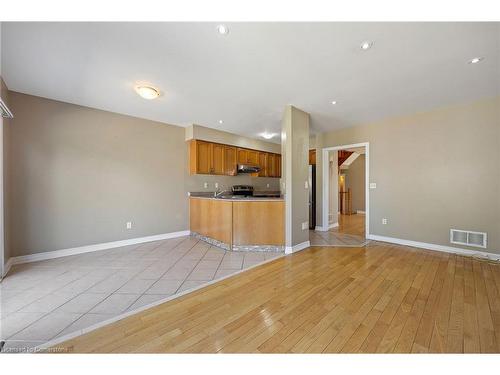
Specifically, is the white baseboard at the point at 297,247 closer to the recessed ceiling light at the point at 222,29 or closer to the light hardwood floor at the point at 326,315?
the light hardwood floor at the point at 326,315

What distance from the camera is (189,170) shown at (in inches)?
180

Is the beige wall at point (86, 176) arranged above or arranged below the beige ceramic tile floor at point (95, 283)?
above

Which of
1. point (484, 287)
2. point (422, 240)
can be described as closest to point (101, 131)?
point (484, 287)

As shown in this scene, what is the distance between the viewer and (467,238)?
3.08 meters

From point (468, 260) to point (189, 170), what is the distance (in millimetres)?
5275

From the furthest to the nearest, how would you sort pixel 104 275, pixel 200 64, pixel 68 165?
pixel 68 165 < pixel 104 275 < pixel 200 64

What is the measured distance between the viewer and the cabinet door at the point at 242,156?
534cm

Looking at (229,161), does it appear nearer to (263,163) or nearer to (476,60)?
(263,163)

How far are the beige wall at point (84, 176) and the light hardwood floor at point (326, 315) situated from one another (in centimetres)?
255

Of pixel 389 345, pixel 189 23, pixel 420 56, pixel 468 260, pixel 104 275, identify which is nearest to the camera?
pixel 389 345

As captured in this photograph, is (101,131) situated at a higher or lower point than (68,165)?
higher

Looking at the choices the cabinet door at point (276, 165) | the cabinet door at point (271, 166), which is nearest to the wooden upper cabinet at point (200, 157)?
the cabinet door at point (271, 166)

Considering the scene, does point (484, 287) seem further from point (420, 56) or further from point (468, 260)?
point (420, 56)
